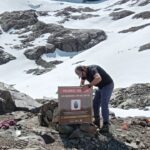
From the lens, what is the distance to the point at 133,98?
31984mm

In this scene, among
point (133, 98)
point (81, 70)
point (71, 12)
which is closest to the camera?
point (81, 70)

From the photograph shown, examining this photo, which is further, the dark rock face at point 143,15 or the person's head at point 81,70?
the dark rock face at point 143,15

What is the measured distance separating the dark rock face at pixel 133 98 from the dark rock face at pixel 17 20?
9730 centimetres

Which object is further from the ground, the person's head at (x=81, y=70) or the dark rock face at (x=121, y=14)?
the person's head at (x=81, y=70)

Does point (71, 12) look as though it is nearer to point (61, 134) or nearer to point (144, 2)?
point (144, 2)

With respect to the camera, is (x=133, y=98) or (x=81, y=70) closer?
(x=81, y=70)

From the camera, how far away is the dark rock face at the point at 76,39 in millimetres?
113938

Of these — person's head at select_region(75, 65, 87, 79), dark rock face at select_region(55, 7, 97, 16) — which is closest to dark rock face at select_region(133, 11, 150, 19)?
dark rock face at select_region(55, 7, 97, 16)

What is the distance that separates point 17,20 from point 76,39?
26447mm

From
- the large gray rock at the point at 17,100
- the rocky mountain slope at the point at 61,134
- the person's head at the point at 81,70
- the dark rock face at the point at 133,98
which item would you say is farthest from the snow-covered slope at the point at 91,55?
the person's head at the point at 81,70

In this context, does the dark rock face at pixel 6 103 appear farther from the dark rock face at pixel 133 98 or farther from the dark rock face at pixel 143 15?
the dark rock face at pixel 143 15

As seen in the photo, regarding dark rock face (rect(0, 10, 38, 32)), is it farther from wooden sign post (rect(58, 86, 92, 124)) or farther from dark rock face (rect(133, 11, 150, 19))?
wooden sign post (rect(58, 86, 92, 124))

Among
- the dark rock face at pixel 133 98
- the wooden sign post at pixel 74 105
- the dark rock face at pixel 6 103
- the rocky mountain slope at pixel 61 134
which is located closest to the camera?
the rocky mountain slope at pixel 61 134

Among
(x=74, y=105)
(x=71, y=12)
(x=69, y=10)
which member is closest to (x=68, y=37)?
(x=71, y=12)
